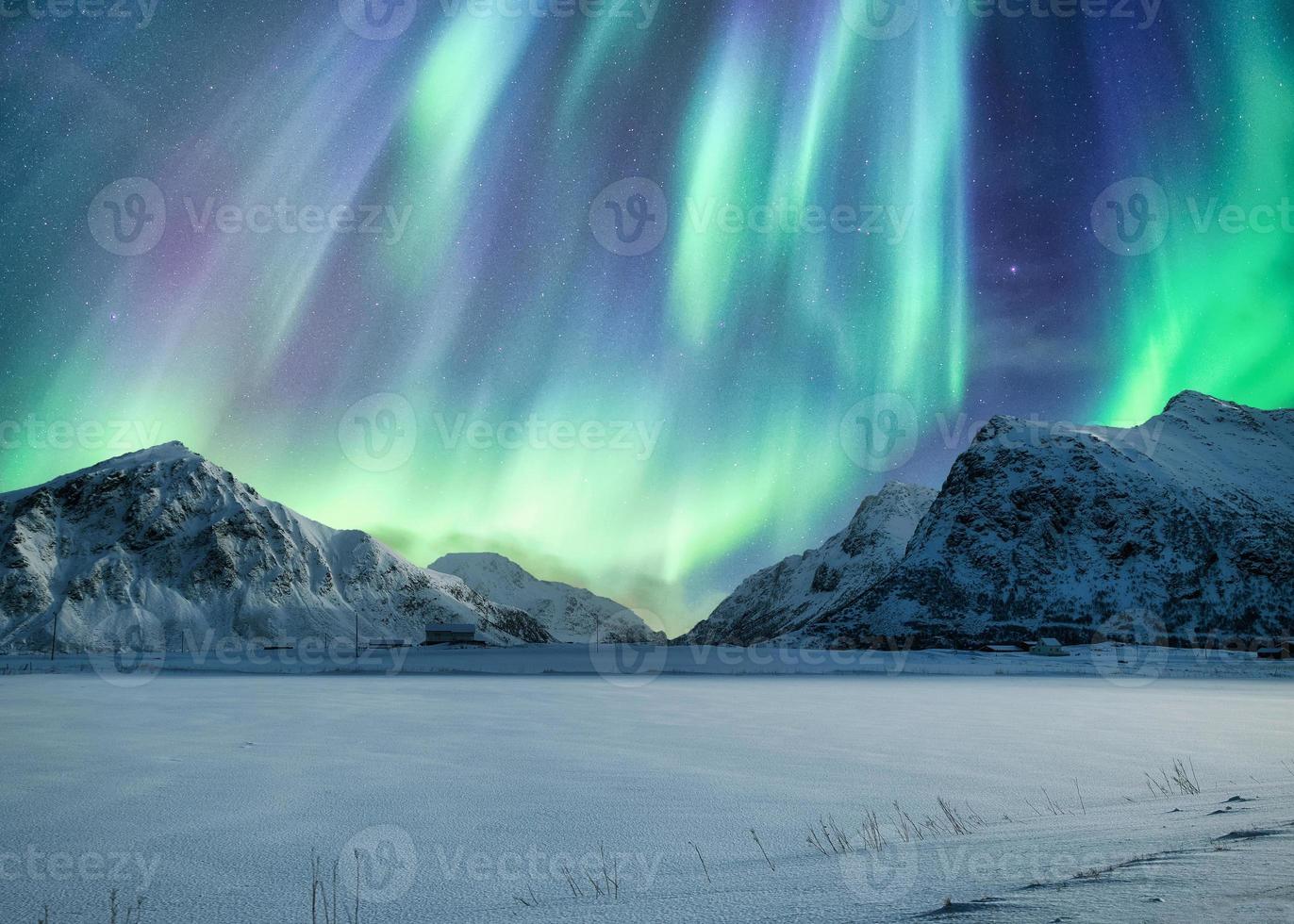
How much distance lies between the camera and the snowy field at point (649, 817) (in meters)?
5.48

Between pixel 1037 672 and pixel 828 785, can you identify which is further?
pixel 1037 672

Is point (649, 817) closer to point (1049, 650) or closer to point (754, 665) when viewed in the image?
point (754, 665)

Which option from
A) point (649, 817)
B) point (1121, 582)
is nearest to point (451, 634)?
point (1121, 582)

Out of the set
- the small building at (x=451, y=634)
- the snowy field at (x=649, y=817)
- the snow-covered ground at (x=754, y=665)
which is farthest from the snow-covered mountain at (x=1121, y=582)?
the snowy field at (x=649, y=817)

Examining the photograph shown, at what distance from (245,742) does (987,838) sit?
47.3ft

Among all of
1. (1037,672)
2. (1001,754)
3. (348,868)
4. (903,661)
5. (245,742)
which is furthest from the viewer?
(903,661)

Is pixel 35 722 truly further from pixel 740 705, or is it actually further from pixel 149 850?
pixel 740 705

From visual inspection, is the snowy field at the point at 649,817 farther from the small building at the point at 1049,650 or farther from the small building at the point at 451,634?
the small building at the point at 451,634

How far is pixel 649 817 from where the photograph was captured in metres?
9.66

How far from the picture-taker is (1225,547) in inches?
7283

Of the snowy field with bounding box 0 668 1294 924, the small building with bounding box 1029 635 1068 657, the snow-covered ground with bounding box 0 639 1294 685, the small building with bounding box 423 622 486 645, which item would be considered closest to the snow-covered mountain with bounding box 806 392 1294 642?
the small building with bounding box 423 622 486 645

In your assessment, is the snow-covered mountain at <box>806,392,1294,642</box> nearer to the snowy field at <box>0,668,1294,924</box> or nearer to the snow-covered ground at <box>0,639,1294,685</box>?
the snow-covered ground at <box>0,639,1294,685</box>

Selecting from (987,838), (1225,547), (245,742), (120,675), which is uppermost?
(1225,547)

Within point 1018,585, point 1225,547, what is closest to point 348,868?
point 1018,585
